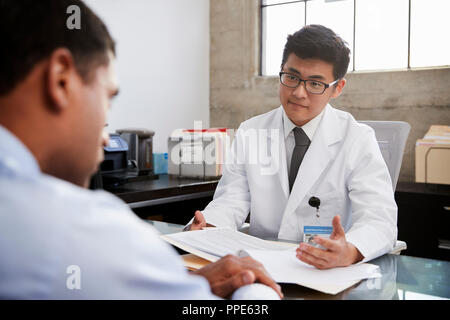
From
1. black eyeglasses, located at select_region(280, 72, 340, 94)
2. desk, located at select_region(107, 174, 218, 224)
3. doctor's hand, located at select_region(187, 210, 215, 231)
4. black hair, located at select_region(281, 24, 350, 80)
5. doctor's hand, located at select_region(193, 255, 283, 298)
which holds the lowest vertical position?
desk, located at select_region(107, 174, 218, 224)

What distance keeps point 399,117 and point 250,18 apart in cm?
179

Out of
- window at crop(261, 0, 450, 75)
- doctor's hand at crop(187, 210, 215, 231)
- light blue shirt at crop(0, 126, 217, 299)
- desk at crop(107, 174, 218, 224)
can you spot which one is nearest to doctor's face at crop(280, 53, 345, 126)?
doctor's hand at crop(187, 210, 215, 231)

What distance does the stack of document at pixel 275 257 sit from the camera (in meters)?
0.91

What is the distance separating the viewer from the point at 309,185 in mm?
1635

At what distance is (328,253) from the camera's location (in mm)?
1005

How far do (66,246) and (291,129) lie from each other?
1.46 metres

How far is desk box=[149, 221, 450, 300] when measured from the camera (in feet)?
2.79

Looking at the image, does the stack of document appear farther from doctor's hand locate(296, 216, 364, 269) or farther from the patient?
the patient

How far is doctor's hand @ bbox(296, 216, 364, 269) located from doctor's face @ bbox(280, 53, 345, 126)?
74 centimetres

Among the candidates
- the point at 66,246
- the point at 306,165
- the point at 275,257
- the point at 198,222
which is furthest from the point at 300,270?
the point at 306,165

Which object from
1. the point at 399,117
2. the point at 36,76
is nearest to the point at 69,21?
the point at 36,76

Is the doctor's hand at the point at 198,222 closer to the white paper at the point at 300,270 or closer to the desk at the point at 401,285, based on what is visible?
the white paper at the point at 300,270

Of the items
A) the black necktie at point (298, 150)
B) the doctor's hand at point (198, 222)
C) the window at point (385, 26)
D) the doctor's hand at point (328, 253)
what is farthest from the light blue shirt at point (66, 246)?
the window at point (385, 26)

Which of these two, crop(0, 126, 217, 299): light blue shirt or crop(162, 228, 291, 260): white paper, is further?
crop(162, 228, 291, 260): white paper
